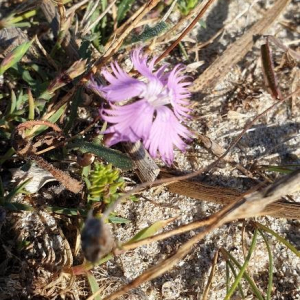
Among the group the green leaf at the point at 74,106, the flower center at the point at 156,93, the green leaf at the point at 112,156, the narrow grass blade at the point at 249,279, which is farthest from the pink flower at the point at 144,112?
the narrow grass blade at the point at 249,279

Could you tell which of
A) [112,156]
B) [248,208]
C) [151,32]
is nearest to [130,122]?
[112,156]

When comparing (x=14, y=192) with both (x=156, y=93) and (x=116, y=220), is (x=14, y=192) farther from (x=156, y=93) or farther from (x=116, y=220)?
(x=156, y=93)

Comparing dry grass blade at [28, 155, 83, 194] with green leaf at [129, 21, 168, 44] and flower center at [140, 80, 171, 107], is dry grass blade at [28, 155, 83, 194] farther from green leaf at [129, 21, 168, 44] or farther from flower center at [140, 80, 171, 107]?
green leaf at [129, 21, 168, 44]

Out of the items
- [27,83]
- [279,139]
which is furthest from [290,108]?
[27,83]

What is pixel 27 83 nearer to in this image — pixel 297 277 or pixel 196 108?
pixel 196 108

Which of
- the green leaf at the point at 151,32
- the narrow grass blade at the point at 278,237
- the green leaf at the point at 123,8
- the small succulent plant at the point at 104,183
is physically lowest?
the narrow grass blade at the point at 278,237

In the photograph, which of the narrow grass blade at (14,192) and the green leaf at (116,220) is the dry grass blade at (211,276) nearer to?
the green leaf at (116,220)
